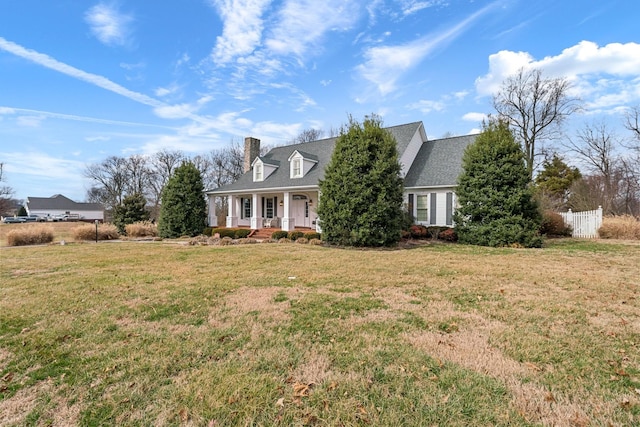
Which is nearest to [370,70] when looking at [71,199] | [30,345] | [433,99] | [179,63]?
[433,99]

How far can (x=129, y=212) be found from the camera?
73.8 ft

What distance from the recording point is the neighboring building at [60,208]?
63.3 m

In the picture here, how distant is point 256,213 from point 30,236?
11577 mm

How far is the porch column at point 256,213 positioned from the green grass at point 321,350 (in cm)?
1300

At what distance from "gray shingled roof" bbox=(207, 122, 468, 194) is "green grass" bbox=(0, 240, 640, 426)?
11046 millimetres

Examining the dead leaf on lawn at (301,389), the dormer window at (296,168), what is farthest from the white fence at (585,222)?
the dead leaf on lawn at (301,389)

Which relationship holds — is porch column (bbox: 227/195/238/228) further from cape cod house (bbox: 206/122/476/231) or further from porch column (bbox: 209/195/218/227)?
porch column (bbox: 209/195/218/227)

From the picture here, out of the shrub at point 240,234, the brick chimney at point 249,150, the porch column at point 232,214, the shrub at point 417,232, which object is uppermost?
the brick chimney at point 249,150

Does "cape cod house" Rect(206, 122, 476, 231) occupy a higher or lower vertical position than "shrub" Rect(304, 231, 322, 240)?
higher

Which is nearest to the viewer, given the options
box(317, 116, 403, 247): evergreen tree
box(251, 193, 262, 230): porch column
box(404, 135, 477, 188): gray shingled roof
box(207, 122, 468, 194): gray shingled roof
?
box(317, 116, 403, 247): evergreen tree

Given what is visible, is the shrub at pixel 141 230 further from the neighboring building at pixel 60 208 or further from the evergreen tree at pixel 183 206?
the neighboring building at pixel 60 208

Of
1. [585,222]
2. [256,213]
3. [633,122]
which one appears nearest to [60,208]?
[256,213]

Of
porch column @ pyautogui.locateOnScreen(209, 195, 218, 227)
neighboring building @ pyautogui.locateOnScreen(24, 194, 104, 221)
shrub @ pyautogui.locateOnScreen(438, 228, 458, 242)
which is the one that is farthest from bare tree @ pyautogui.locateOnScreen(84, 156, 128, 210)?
shrub @ pyautogui.locateOnScreen(438, 228, 458, 242)

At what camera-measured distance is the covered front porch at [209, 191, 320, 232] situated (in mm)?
19297
